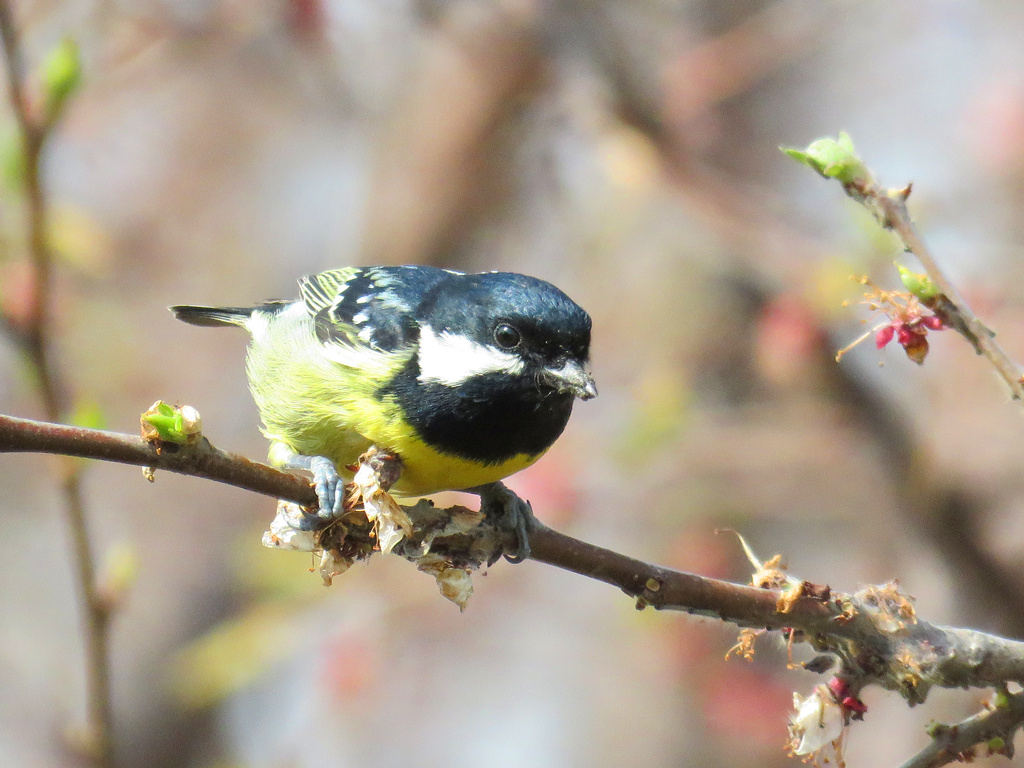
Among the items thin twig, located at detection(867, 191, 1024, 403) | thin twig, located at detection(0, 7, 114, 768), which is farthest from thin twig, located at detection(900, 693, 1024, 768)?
thin twig, located at detection(0, 7, 114, 768)

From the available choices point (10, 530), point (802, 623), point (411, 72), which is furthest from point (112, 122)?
point (802, 623)

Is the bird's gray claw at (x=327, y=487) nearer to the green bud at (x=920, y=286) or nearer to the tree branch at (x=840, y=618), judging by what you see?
the tree branch at (x=840, y=618)

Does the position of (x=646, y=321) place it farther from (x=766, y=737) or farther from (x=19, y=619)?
(x=19, y=619)

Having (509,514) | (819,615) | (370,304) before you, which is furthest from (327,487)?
(819,615)

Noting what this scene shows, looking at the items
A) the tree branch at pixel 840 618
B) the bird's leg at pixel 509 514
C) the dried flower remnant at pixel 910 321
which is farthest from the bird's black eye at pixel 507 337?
the dried flower remnant at pixel 910 321

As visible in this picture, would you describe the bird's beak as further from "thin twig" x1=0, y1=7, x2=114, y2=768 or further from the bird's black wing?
"thin twig" x1=0, y1=7, x2=114, y2=768

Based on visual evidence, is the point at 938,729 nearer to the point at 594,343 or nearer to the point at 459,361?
the point at 459,361
